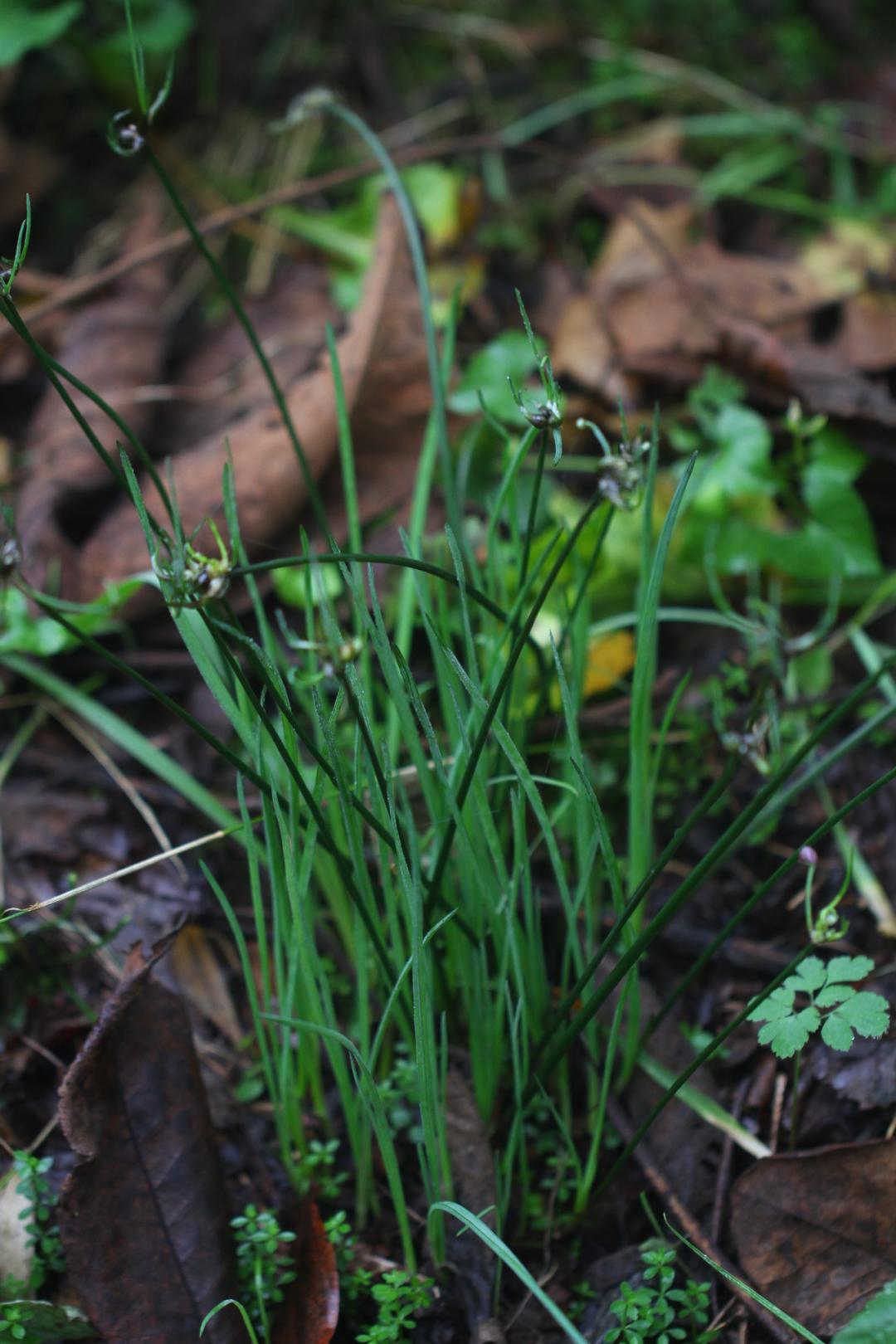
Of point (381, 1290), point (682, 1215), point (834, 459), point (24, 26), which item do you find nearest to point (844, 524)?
point (834, 459)

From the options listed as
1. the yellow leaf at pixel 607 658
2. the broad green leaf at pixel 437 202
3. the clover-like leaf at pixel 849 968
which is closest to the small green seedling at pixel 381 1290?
the clover-like leaf at pixel 849 968

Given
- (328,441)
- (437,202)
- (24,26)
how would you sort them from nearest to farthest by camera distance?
(328,441) < (24,26) < (437,202)

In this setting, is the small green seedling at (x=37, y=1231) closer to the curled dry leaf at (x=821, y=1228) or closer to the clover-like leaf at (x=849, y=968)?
the curled dry leaf at (x=821, y=1228)

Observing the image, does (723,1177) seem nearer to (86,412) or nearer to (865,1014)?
(865,1014)

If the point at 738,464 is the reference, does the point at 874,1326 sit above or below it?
below

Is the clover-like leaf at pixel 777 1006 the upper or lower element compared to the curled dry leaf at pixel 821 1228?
upper

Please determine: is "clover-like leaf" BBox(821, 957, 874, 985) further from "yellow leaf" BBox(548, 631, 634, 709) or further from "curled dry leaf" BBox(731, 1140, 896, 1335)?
"yellow leaf" BBox(548, 631, 634, 709)

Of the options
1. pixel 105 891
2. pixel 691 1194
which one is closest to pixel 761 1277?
pixel 691 1194

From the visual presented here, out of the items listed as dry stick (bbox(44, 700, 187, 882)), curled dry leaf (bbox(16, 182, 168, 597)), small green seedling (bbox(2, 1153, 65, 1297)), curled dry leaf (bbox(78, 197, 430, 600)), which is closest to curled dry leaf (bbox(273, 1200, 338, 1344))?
small green seedling (bbox(2, 1153, 65, 1297))
